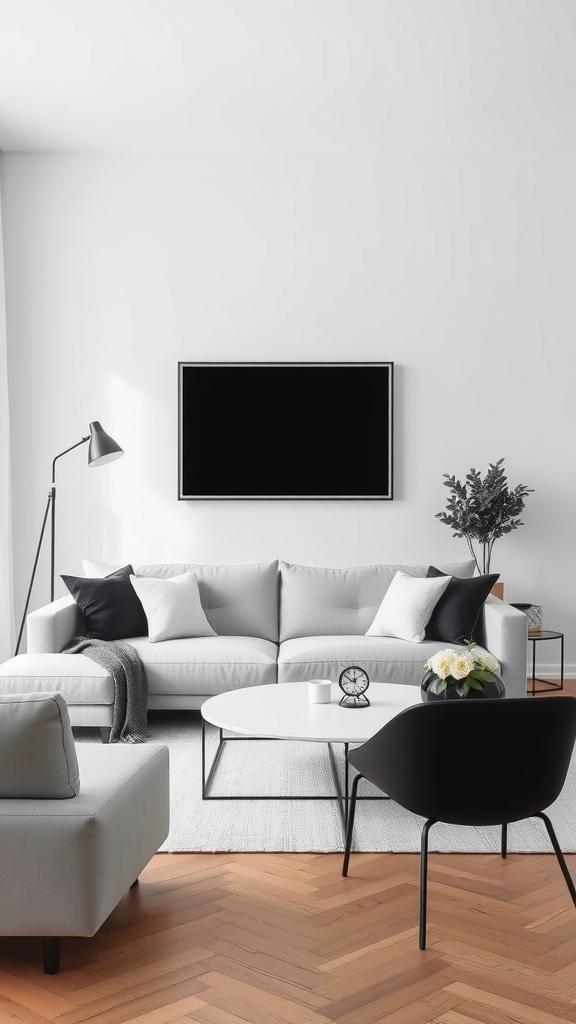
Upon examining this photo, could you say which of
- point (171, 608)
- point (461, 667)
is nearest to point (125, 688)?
point (171, 608)

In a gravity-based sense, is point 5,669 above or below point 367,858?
above

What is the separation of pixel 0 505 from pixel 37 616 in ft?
4.20

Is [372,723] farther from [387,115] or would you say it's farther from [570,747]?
[387,115]

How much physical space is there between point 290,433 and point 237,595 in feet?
3.71

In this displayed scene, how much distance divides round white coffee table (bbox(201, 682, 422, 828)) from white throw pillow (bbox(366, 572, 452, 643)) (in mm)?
808

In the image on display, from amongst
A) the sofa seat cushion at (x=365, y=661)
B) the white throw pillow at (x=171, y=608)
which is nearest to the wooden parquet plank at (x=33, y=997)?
the sofa seat cushion at (x=365, y=661)

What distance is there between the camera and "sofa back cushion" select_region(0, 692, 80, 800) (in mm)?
2002

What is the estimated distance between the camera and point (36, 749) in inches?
80.0

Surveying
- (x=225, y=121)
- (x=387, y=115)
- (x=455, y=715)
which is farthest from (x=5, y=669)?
(x=387, y=115)

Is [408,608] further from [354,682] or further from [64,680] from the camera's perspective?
[64,680]

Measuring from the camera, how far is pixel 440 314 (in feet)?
17.6

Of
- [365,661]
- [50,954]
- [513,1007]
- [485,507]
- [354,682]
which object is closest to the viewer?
[513,1007]

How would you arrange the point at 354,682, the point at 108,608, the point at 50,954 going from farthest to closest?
the point at 108,608
the point at 354,682
the point at 50,954

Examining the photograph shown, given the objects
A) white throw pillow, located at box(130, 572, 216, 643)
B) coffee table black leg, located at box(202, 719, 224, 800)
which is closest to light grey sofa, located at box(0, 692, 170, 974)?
coffee table black leg, located at box(202, 719, 224, 800)
